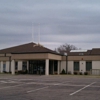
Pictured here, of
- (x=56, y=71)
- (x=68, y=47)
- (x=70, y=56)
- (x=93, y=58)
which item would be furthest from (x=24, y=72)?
(x=68, y=47)

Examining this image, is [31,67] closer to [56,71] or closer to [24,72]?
[24,72]

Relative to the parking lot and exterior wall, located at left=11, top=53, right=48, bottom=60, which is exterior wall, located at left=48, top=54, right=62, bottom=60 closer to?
exterior wall, located at left=11, top=53, right=48, bottom=60

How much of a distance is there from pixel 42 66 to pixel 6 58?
10.2m

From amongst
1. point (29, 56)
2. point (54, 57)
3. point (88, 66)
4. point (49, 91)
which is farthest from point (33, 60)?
point (49, 91)

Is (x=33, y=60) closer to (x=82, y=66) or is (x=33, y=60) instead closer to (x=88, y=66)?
(x=82, y=66)

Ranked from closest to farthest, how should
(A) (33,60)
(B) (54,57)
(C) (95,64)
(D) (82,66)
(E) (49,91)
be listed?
(E) (49,91) → (B) (54,57) → (C) (95,64) → (A) (33,60) → (D) (82,66)

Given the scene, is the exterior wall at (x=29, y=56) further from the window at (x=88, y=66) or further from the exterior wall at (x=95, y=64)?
the exterior wall at (x=95, y=64)

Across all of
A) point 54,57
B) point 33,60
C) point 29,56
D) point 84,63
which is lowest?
point 84,63

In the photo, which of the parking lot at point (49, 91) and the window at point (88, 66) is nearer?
the parking lot at point (49, 91)

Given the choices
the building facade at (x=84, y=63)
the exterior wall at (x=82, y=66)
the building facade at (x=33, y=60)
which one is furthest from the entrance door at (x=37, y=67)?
the exterior wall at (x=82, y=66)

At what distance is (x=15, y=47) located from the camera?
61281 mm

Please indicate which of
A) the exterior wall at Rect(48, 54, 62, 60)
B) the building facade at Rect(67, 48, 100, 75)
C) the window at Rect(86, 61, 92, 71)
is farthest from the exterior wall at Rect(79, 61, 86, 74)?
the exterior wall at Rect(48, 54, 62, 60)

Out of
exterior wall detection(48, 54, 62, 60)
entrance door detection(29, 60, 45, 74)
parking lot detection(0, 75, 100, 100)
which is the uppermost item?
exterior wall detection(48, 54, 62, 60)

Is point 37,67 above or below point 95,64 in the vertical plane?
below
